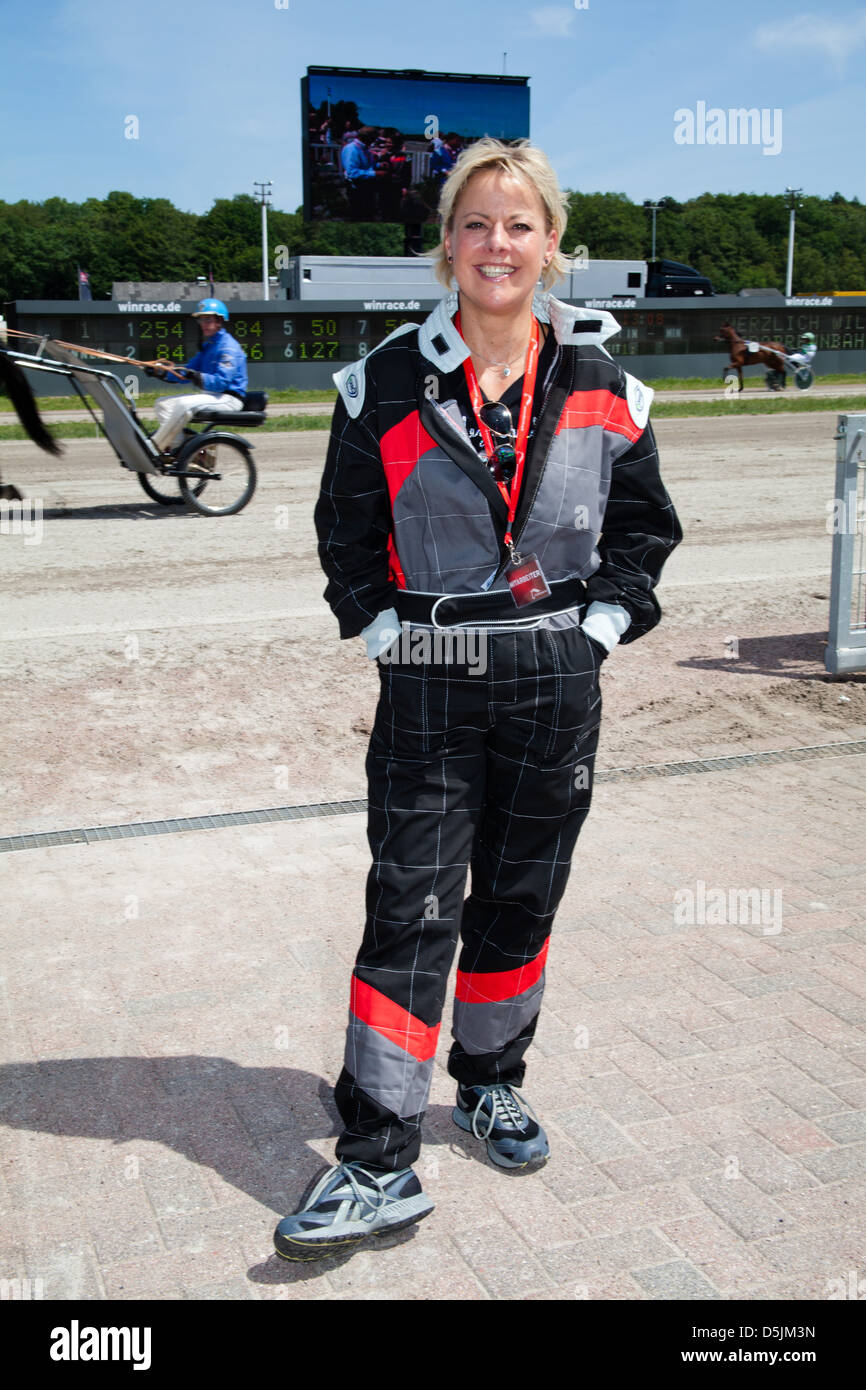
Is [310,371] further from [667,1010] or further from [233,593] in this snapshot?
[667,1010]

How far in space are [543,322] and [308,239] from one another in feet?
365

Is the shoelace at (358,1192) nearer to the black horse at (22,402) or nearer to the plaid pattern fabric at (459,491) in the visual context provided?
the plaid pattern fabric at (459,491)

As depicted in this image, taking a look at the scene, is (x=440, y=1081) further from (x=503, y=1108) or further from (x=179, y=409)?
(x=179, y=409)

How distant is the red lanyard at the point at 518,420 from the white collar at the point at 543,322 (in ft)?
0.12

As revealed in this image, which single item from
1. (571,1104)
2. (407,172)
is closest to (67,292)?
(407,172)

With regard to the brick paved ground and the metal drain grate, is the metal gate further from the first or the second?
the brick paved ground

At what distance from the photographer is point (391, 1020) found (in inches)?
102

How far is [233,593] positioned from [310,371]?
81.8 ft

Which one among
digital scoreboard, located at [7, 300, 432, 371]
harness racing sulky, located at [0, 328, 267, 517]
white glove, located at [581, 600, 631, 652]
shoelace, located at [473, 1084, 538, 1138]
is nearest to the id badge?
white glove, located at [581, 600, 631, 652]

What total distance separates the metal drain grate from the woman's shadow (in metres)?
1.55

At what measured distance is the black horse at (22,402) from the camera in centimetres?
303

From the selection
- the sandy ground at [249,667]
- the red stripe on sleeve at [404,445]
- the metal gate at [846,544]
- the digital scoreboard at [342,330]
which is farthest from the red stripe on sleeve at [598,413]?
the digital scoreboard at [342,330]

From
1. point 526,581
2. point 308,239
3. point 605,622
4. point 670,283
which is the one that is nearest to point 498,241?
point 526,581

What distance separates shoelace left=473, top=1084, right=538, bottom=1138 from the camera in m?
2.88
